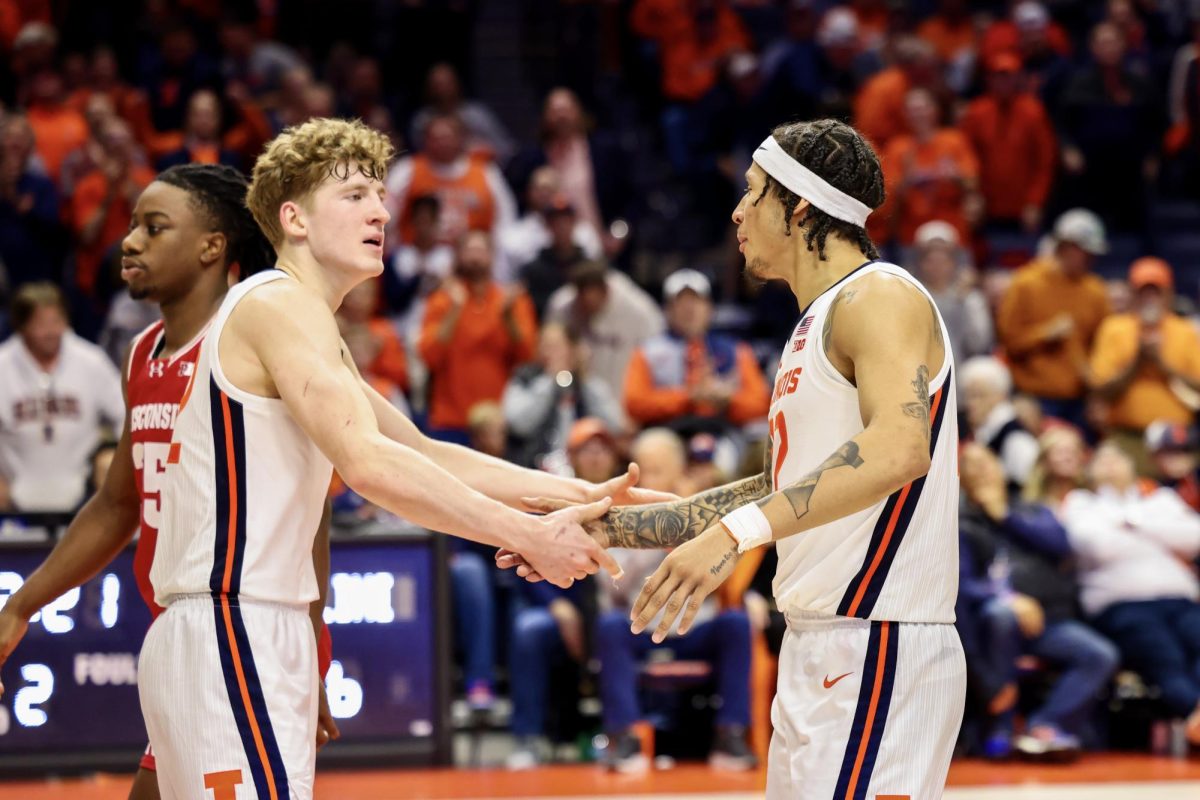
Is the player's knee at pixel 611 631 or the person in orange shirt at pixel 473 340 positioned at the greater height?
the person in orange shirt at pixel 473 340

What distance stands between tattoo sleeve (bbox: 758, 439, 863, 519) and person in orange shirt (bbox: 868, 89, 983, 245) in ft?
28.5

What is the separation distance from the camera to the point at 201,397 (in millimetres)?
3844

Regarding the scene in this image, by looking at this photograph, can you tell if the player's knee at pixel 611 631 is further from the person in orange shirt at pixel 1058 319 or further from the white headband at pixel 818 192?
the white headband at pixel 818 192

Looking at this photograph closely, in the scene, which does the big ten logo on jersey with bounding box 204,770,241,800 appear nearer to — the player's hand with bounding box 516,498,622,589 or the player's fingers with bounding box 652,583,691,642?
the player's hand with bounding box 516,498,622,589

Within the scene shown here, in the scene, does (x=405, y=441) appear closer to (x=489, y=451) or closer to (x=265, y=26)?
(x=489, y=451)

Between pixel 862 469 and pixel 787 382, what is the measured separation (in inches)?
16.7

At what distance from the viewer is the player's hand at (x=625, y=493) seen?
4.63m

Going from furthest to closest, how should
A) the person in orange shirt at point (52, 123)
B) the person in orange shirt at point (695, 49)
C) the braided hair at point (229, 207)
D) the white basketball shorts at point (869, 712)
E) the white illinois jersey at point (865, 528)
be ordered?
the person in orange shirt at point (695, 49), the person in orange shirt at point (52, 123), the braided hair at point (229, 207), the white illinois jersey at point (865, 528), the white basketball shorts at point (869, 712)

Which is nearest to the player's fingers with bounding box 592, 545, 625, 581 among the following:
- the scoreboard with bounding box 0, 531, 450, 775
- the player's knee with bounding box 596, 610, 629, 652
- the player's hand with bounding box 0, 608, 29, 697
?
the player's hand with bounding box 0, 608, 29, 697

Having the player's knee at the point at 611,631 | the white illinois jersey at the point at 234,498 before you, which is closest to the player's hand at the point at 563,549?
the white illinois jersey at the point at 234,498

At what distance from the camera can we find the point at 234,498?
377 centimetres

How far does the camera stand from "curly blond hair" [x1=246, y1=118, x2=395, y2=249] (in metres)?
4.01

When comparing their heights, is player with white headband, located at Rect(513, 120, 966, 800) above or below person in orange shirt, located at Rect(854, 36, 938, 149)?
below

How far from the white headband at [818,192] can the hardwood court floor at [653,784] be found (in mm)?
4398
